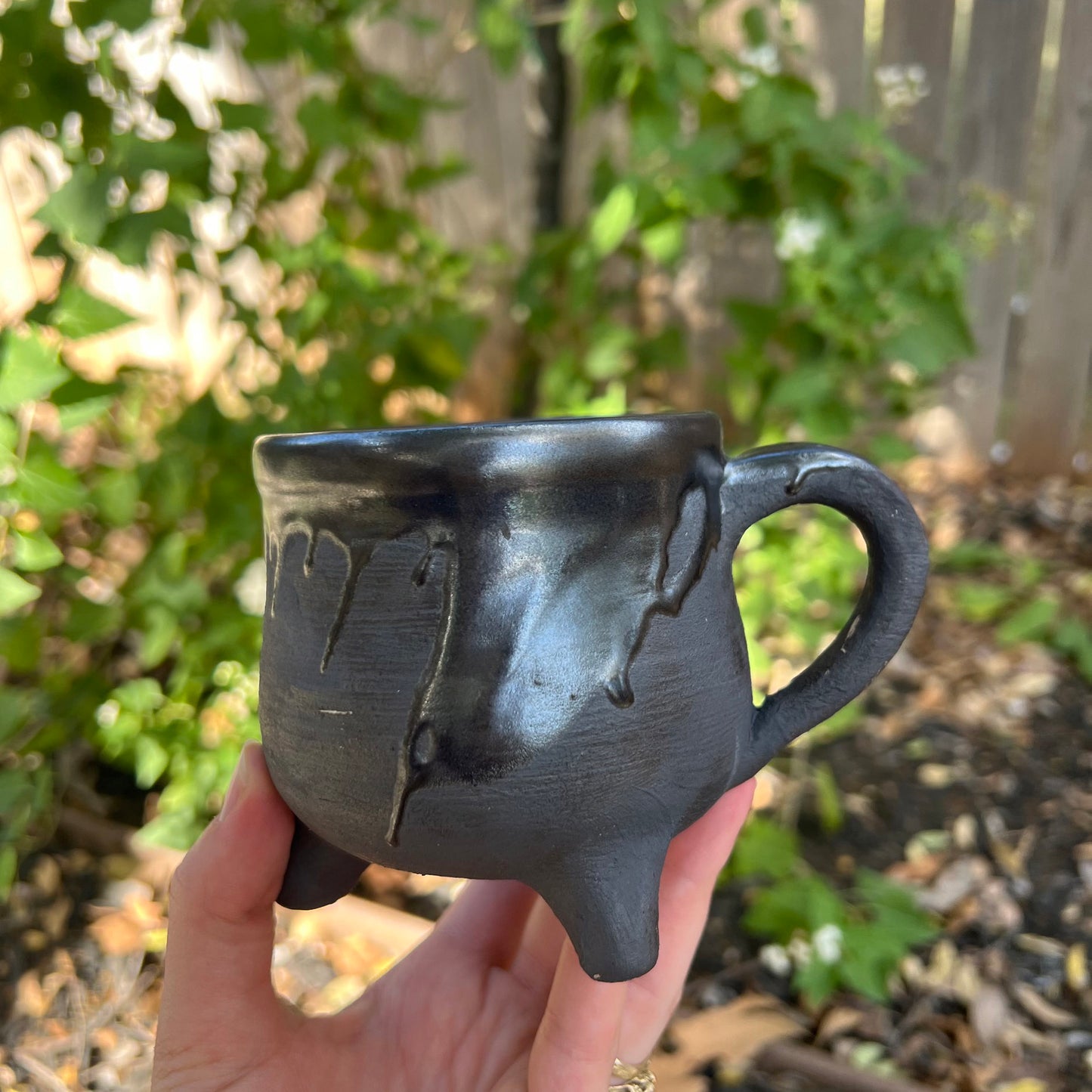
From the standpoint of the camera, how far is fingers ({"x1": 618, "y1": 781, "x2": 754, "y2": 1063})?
1.04 m

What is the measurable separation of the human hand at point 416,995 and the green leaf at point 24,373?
20.4 inches

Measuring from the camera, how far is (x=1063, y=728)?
2.14 metres

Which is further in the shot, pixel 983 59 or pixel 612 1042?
pixel 983 59

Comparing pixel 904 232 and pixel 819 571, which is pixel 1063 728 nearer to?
pixel 819 571

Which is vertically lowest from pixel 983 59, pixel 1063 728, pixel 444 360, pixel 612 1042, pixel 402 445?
pixel 1063 728

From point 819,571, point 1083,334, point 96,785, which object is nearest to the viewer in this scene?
point 819,571

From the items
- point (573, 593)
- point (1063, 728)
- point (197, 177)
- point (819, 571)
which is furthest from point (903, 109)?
point (573, 593)

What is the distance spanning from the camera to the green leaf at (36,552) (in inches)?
47.7

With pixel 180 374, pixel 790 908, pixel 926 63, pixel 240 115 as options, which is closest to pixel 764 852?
pixel 790 908

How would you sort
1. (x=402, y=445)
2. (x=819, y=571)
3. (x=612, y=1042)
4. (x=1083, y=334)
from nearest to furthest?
(x=402, y=445) → (x=612, y=1042) → (x=819, y=571) → (x=1083, y=334)

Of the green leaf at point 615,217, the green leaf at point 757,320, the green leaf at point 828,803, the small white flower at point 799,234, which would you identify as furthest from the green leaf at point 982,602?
the green leaf at point 615,217

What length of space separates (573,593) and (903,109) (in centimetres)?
232

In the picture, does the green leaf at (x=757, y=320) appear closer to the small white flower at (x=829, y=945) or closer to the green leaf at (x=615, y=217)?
the green leaf at (x=615, y=217)

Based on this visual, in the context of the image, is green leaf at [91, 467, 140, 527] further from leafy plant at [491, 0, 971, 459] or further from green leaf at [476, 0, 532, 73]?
green leaf at [476, 0, 532, 73]
